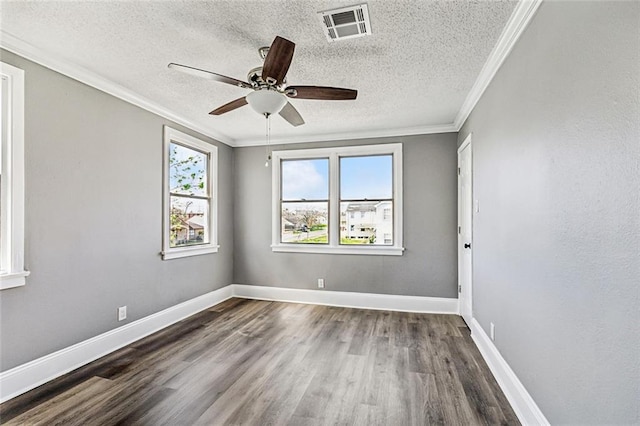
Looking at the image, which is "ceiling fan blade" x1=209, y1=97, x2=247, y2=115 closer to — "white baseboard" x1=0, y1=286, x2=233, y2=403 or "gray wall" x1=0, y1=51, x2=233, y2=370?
"gray wall" x1=0, y1=51, x2=233, y2=370

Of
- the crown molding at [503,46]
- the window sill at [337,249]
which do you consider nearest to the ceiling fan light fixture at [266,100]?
the crown molding at [503,46]

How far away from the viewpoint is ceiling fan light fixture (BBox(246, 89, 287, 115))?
2.22 m

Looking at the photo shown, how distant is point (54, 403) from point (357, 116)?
3.82 m

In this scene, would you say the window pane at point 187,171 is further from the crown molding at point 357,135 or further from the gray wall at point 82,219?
the crown molding at point 357,135

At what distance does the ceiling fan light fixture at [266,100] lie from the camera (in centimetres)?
222

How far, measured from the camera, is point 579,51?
1369 millimetres

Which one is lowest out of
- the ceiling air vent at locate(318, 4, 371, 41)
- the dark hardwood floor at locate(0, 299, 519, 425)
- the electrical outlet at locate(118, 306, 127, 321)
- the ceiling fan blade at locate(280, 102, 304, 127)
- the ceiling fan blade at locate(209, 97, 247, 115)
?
the dark hardwood floor at locate(0, 299, 519, 425)

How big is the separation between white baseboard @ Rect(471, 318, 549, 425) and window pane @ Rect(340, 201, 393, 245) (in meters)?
1.82

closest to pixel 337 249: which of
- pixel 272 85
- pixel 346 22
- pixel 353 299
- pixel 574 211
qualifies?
pixel 353 299

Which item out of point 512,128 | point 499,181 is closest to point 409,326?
point 499,181

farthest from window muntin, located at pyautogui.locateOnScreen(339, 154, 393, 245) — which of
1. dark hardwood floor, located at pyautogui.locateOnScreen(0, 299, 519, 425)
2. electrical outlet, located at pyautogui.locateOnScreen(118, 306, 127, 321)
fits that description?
electrical outlet, located at pyautogui.locateOnScreen(118, 306, 127, 321)

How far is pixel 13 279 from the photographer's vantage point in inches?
88.2

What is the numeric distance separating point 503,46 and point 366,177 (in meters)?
2.57

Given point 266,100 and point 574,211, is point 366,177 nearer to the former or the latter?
point 266,100
